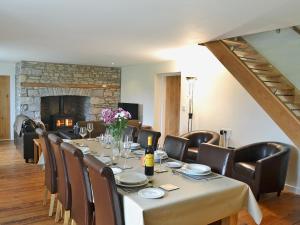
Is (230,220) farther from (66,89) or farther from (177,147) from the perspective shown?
(66,89)

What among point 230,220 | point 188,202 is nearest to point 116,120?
point 188,202

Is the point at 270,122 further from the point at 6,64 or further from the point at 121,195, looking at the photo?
the point at 6,64

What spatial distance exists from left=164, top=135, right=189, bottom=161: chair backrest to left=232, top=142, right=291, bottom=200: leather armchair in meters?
1.33

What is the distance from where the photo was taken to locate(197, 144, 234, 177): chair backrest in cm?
251

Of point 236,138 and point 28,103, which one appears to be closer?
point 236,138

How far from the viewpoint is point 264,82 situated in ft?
14.5

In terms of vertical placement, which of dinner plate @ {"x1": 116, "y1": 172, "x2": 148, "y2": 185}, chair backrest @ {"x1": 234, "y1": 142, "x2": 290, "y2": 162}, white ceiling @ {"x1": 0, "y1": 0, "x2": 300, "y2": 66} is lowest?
chair backrest @ {"x1": 234, "y1": 142, "x2": 290, "y2": 162}

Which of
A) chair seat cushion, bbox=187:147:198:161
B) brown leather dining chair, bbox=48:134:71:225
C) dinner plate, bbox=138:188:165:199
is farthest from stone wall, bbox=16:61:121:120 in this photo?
dinner plate, bbox=138:188:165:199

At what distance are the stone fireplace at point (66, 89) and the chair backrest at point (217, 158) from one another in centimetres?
642

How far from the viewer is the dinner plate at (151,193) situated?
1854mm

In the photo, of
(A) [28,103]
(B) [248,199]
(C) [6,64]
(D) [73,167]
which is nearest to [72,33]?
(D) [73,167]

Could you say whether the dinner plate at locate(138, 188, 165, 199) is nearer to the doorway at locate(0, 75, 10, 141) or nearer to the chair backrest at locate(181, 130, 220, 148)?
the chair backrest at locate(181, 130, 220, 148)

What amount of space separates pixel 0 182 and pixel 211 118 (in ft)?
13.2

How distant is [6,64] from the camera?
8.14 meters
